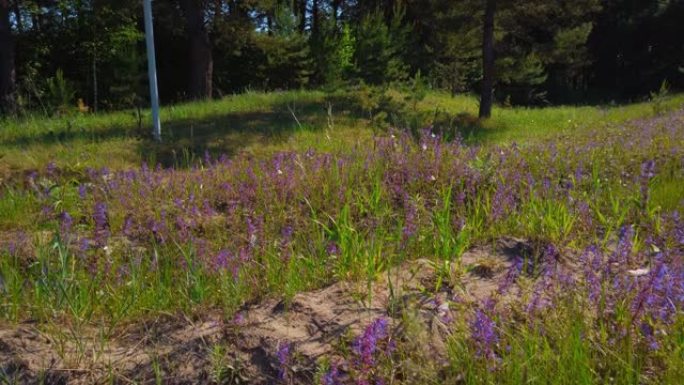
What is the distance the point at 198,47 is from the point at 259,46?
8.43ft

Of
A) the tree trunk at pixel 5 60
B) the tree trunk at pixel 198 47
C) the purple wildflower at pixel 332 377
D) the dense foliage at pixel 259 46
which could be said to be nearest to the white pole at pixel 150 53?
the dense foliage at pixel 259 46

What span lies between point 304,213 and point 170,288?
57.7 inches

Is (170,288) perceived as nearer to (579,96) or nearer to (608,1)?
(579,96)

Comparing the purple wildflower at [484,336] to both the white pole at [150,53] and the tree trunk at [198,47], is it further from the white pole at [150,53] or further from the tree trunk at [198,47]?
the tree trunk at [198,47]

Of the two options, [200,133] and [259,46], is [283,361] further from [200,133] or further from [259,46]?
[259,46]

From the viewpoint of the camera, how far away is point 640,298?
1.96m

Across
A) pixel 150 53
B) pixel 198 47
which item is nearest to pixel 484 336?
pixel 150 53

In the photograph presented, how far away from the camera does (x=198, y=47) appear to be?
14.5 meters

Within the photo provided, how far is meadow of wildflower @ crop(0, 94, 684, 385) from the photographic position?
1942 mm

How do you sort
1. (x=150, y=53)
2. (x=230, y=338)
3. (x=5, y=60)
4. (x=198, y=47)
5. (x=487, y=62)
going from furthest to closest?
(x=198, y=47), (x=5, y=60), (x=487, y=62), (x=150, y=53), (x=230, y=338)

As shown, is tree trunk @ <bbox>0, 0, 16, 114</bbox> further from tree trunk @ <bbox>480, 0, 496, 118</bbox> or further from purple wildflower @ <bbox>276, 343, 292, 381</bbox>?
purple wildflower @ <bbox>276, 343, 292, 381</bbox>

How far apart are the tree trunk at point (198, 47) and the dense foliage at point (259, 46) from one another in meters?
0.03

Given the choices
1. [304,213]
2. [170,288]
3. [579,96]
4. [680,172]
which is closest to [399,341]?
[170,288]

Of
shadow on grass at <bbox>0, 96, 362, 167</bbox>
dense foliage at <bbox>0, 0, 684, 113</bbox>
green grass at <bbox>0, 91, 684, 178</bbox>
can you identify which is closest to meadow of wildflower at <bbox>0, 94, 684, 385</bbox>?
green grass at <bbox>0, 91, 684, 178</bbox>
